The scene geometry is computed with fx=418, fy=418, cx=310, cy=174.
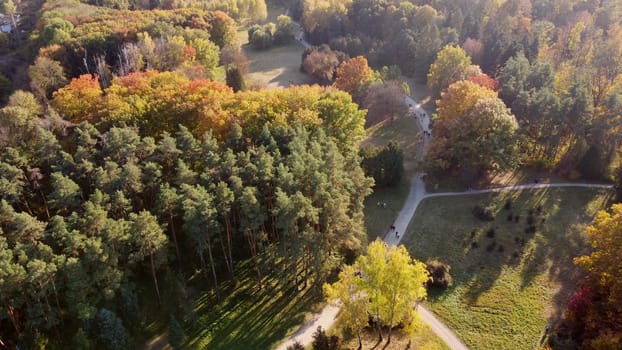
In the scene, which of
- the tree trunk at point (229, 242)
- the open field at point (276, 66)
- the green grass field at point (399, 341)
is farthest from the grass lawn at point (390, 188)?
the open field at point (276, 66)

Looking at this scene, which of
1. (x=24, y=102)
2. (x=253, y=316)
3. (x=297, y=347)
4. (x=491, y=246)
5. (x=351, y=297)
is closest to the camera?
(x=351, y=297)

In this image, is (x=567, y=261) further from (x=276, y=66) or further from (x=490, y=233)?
(x=276, y=66)

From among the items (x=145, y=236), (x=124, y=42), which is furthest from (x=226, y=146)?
(x=124, y=42)

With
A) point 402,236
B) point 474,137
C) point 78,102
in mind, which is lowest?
point 402,236

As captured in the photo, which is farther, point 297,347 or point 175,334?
point 175,334

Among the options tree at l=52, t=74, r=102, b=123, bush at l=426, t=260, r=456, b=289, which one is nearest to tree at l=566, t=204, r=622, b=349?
bush at l=426, t=260, r=456, b=289

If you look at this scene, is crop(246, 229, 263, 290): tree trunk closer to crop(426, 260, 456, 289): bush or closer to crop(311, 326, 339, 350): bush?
crop(311, 326, 339, 350): bush

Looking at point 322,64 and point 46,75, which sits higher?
point 46,75
